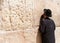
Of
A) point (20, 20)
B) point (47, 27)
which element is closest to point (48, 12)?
point (47, 27)

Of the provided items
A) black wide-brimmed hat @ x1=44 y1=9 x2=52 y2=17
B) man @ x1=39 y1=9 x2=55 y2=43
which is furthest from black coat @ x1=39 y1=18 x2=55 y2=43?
black wide-brimmed hat @ x1=44 y1=9 x2=52 y2=17

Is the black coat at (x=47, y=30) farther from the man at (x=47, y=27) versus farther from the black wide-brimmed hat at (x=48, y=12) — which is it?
the black wide-brimmed hat at (x=48, y=12)

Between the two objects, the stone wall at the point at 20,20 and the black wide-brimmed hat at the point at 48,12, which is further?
the black wide-brimmed hat at the point at 48,12

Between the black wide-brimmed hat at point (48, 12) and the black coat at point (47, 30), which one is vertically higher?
the black wide-brimmed hat at point (48, 12)

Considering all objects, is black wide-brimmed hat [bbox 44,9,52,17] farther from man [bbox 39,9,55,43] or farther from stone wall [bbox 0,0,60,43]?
stone wall [bbox 0,0,60,43]

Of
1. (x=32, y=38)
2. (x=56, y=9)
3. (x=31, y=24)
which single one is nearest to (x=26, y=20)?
(x=31, y=24)

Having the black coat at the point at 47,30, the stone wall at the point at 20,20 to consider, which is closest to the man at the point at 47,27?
the black coat at the point at 47,30

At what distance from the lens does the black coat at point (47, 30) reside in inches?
138

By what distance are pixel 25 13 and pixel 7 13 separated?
0.34 metres

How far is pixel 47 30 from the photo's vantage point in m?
3.53

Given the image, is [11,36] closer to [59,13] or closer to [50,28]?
[50,28]

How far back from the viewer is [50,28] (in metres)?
3.56

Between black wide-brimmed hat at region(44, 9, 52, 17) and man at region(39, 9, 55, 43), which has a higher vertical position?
black wide-brimmed hat at region(44, 9, 52, 17)

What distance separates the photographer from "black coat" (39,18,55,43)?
3514mm
